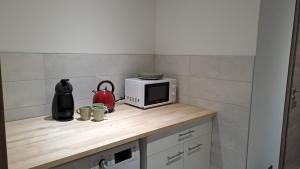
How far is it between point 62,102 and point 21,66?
0.36 m

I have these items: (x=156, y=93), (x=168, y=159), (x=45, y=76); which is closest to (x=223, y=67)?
(x=156, y=93)

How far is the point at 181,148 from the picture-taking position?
62.6 inches

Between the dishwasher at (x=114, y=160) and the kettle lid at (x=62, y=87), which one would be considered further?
the kettle lid at (x=62, y=87)

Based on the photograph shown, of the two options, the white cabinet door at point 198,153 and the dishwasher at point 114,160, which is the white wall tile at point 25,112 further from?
the white cabinet door at point 198,153

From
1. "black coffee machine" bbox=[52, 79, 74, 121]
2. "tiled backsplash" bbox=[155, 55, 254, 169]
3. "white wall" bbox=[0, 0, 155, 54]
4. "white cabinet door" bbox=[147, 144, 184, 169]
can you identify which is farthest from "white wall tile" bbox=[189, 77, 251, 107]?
"black coffee machine" bbox=[52, 79, 74, 121]

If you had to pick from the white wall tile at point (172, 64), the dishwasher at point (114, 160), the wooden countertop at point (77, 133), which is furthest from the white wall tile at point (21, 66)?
the white wall tile at point (172, 64)

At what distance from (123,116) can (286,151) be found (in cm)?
167

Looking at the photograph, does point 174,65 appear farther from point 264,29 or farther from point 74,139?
point 74,139

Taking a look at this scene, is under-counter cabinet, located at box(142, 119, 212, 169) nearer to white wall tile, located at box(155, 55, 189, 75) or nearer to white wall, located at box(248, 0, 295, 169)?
white wall, located at box(248, 0, 295, 169)

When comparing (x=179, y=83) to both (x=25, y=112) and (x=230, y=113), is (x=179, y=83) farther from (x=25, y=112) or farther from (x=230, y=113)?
(x=25, y=112)

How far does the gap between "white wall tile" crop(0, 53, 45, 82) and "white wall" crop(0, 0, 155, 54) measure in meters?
0.04

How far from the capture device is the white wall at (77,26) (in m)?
1.43

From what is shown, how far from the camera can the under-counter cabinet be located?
140 cm

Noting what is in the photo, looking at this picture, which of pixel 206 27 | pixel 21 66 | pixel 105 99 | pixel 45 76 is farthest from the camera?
pixel 206 27
